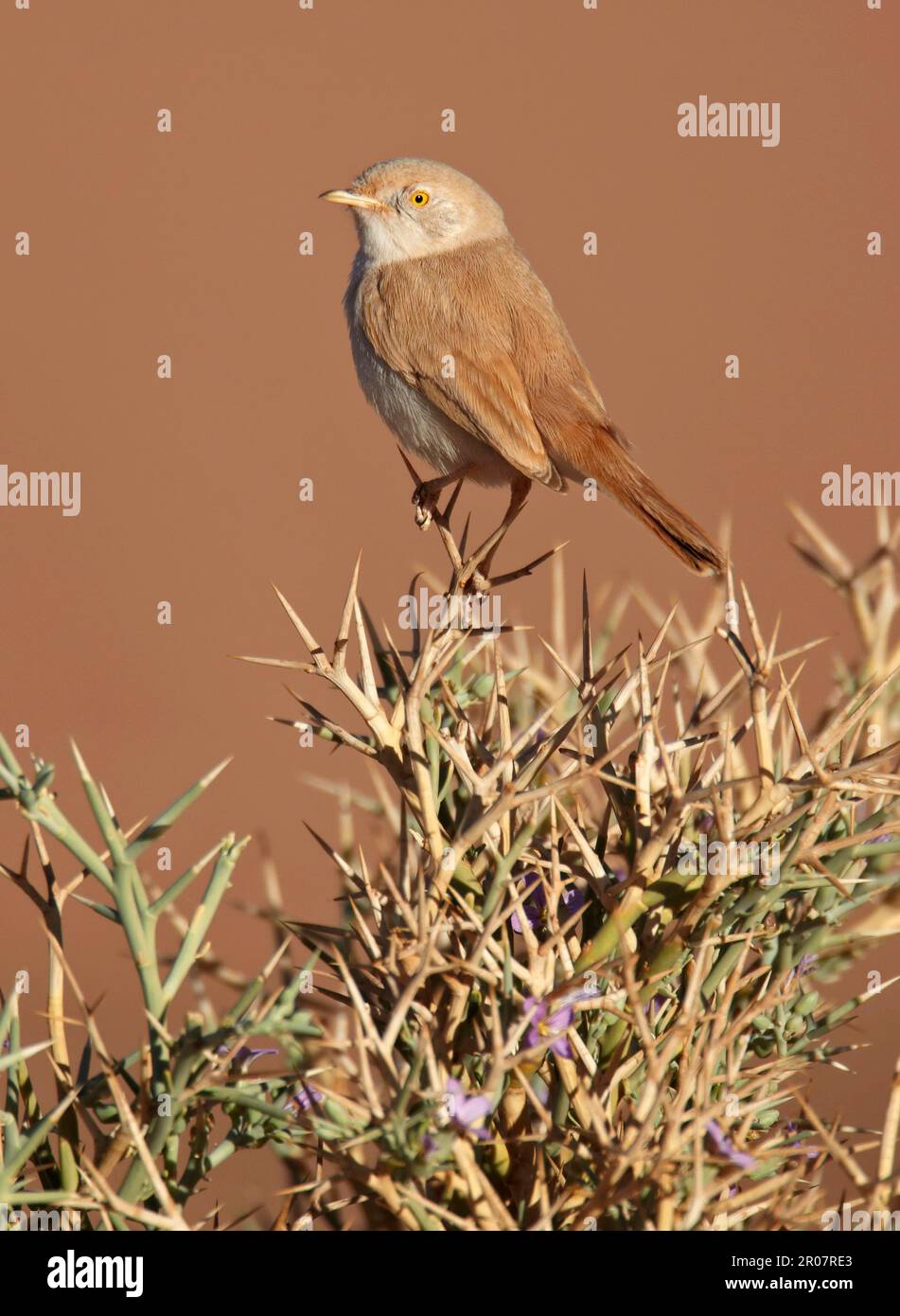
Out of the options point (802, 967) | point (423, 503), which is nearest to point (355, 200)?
point (423, 503)

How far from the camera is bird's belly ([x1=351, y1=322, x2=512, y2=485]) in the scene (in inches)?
84.9

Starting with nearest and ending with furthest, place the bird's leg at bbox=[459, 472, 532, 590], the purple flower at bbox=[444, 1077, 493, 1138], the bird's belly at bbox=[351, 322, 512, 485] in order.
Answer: the purple flower at bbox=[444, 1077, 493, 1138], the bird's leg at bbox=[459, 472, 532, 590], the bird's belly at bbox=[351, 322, 512, 485]

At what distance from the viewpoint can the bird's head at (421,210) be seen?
8.21 ft

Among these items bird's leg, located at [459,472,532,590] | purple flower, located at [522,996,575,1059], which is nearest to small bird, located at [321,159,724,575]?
bird's leg, located at [459,472,532,590]

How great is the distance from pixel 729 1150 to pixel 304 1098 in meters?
0.31

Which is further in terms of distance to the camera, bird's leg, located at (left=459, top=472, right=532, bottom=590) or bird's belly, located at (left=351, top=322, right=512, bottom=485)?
bird's belly, located at (left=351, top=322, right=512, bottom=485)

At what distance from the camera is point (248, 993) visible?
85cm

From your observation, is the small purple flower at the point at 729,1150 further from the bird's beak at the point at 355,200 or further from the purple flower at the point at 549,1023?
the bird's beak at the point at 355,200

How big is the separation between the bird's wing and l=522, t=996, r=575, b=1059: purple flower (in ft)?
3.97

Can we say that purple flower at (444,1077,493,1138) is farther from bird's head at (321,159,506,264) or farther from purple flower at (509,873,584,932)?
bird's head at (321,159,506,264)

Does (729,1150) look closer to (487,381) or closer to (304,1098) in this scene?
(304,1098)

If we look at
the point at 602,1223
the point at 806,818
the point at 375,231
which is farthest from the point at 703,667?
the point at 375,231

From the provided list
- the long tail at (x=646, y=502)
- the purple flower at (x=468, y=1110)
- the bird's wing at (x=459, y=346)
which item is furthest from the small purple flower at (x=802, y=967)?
the bird's wing at (x=459, y=346)
